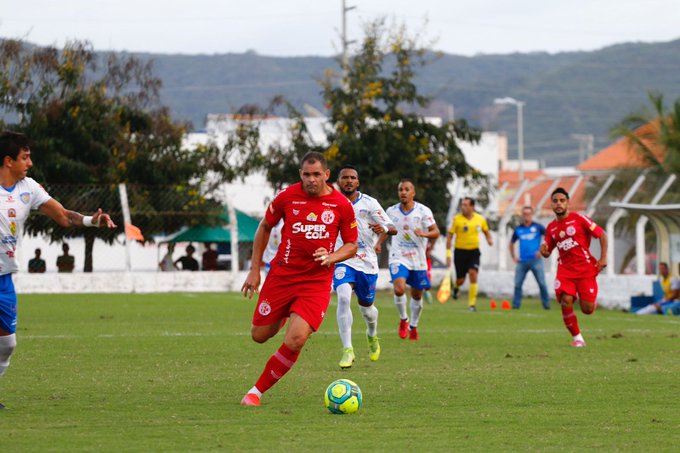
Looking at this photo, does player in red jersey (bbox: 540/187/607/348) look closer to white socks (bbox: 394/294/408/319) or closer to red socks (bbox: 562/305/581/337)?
red socks (bbox: 562/305/581/337)

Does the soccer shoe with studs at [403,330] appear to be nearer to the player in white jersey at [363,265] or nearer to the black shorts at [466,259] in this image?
the player in white jersey at [363,265]

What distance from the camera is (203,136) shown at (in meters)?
64.4

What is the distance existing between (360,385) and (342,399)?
189cm

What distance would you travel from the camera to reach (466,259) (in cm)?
2520

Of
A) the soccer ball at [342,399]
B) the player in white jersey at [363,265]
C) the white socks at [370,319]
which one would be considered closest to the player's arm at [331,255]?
the soccer ball at [342,399]

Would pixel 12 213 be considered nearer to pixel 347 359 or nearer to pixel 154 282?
pixel 347 359

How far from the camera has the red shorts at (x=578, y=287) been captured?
50.9 ft

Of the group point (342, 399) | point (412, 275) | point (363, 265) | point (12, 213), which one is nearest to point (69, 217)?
point (12, 213)

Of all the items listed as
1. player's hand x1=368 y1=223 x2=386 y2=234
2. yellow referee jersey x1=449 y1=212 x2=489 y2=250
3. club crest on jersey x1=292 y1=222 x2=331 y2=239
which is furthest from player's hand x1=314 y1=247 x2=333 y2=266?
yellow referee jersey x1=449 y1=212 x2=489 y2=250

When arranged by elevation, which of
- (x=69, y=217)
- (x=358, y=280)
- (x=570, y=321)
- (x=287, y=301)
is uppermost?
(x=69, y=217)

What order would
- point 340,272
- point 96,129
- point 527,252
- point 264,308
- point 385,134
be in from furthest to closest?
point 385,134 → point 96,129 → point 527,252 → point 340,272 → point 264,308

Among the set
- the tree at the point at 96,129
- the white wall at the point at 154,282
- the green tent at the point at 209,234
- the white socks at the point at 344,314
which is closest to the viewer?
the white socks at the point at 344,314

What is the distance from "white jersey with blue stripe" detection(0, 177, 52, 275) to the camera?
901cm

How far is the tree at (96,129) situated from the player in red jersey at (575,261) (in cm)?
1745
